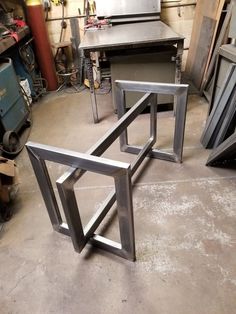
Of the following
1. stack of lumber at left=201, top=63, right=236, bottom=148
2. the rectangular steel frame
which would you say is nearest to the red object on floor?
the rectangular steel frame

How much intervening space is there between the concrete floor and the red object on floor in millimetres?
2071

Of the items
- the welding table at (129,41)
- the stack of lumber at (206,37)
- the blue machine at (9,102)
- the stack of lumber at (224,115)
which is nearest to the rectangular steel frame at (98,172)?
the stack of lumber at (224,115)

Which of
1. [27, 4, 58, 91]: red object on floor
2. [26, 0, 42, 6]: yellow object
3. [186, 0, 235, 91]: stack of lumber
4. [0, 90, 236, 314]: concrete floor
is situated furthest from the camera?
[27, 4, 58, 91]: red object on floor

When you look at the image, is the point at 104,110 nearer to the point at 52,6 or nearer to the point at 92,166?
the point at 52,6

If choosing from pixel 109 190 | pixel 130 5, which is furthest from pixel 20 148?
pixel 130 5

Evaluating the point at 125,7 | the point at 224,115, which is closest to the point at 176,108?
the point at 224,115

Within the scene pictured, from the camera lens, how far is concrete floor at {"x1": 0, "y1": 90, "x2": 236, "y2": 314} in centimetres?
118

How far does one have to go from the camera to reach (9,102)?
2.32m

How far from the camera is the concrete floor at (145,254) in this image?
3.88ft

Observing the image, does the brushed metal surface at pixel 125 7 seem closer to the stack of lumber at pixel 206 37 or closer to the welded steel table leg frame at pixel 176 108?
the stack of lumber at pixel 206 37

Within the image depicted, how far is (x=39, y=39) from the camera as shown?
342cm

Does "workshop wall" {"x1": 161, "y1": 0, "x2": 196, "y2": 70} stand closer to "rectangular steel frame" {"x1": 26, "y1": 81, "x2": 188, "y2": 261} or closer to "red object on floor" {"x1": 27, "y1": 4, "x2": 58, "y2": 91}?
"red object on floor" {"x1": 27, "y1": 4, "x2": 58, "y2": 91}

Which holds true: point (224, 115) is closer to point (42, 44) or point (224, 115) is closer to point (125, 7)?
point (125, 7)

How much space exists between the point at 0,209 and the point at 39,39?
8.87 ft
